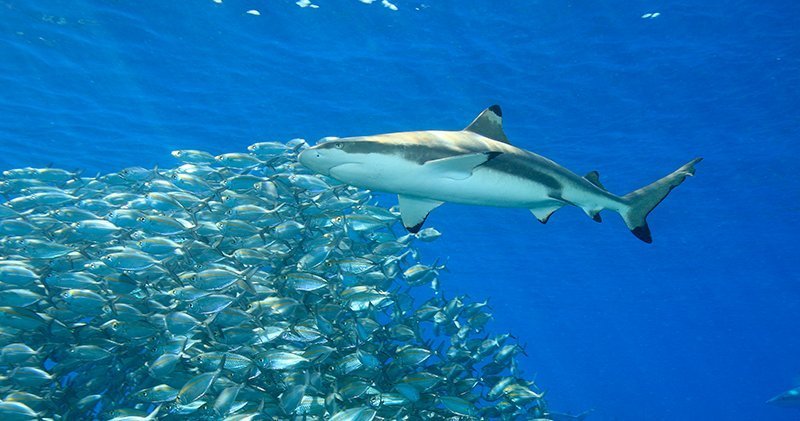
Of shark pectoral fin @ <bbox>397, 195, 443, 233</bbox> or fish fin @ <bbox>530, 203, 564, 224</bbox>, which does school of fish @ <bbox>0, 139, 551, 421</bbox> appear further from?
fish fin @ <bbox>530, 203, 564, 224</bbox>

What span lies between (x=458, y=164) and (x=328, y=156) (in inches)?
46.3

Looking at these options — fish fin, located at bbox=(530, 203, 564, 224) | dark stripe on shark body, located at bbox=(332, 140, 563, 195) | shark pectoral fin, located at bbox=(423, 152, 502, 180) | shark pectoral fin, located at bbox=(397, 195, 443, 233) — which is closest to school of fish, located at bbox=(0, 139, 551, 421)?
shark pectoral fin, located at bbox=(397, 195, 443, 233)

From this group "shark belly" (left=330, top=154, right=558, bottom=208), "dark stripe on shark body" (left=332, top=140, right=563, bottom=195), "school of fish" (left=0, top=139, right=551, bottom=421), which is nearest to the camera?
"dark stripe on shark body" (left=332, top=140, right=563, bottom=195)

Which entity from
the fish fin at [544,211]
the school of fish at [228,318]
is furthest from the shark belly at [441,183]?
the school of fish at [228,318]

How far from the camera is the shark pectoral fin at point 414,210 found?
5.16 m

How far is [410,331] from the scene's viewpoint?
666 cm

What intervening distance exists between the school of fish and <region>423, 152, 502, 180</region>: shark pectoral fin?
2.20 metres

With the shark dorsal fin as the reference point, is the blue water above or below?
above

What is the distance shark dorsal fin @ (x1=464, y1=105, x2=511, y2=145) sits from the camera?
18.4 ft

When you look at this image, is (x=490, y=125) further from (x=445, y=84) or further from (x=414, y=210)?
(x=445, y=84)

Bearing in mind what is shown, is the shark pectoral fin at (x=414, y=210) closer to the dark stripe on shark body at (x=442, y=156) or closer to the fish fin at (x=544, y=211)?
the dark stripe on shark body at (x=442, y=156)

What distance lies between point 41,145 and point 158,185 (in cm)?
2234

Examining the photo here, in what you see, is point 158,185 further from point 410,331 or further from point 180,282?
point 410,331

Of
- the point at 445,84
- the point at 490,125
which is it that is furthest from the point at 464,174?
the point at 445,84
